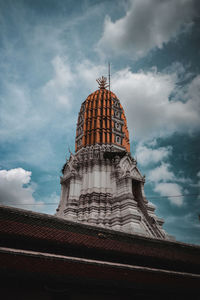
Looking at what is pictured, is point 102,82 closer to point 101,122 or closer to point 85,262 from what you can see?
point 101,122

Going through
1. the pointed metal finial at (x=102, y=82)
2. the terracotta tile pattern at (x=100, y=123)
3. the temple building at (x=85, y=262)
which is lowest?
the temple building at (x=85, y=262)

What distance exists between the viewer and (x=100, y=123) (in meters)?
26.2

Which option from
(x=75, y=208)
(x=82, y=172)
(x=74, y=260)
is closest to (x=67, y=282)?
(x=74, y=260)

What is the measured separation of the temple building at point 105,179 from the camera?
18.3 meters

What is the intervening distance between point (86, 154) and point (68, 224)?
14.0 m

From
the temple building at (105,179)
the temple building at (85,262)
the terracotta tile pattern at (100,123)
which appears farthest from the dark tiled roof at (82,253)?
the terracotta tile pattern at (100,123)

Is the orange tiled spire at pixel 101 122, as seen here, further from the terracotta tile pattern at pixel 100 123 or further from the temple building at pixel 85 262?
the temple building at pixel 85 262

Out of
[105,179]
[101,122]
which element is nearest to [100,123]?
[101,122]

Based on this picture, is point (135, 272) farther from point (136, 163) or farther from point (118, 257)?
point (136, 163)

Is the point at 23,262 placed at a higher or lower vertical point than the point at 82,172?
lower

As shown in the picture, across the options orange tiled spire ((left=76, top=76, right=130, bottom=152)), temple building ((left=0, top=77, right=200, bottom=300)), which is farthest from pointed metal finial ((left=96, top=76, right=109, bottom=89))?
temple building ((left=0, top=77, right=200, bottom=300))

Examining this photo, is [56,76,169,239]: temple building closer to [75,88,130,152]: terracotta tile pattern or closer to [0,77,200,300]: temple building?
[75,88,130,152]: terracotta tile pattern

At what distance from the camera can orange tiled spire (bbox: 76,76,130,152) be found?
2545 cm

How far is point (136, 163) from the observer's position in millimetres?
23781
